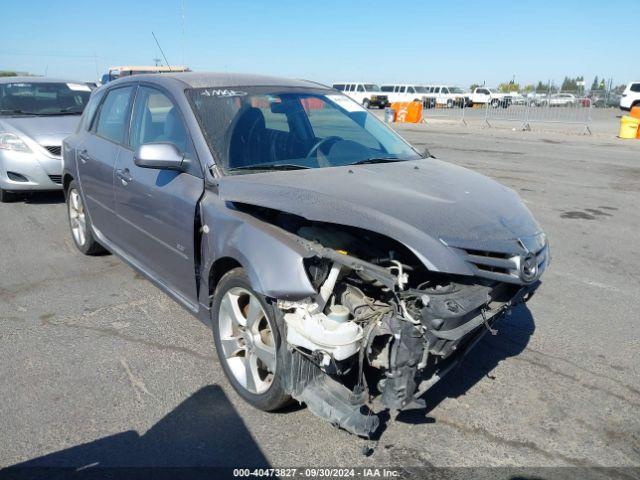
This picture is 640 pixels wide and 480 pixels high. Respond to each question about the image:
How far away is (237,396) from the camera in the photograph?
3281 mm

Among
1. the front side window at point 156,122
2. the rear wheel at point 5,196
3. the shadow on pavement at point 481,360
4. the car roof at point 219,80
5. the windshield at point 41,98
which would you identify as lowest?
the rear wheel at point 5,196

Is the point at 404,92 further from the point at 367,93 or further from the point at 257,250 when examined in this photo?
the point at 257,250

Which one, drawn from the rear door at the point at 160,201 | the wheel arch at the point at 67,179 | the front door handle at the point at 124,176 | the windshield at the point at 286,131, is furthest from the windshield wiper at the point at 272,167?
the wheel arch at the point at 67,179

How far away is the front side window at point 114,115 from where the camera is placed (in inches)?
181

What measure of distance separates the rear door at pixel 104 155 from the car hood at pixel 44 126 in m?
2.85

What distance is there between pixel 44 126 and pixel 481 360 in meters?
7.04

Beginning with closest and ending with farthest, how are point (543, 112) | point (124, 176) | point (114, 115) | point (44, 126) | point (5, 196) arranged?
point (124, 176)
point (114, 115)
point (44, 126)
point (5, 196)
point (543, 112)

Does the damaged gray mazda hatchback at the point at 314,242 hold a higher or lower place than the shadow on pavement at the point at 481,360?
higher

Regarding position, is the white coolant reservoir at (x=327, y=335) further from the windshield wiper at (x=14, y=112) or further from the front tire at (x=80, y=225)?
the windshield wiper at (x=14, y=112)

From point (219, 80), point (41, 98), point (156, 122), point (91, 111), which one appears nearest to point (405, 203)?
point (219, 80)

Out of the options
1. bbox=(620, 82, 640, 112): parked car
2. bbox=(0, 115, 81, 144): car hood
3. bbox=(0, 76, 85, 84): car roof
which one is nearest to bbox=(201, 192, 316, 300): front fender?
bbox=(0, 115, 81, 144): car hood

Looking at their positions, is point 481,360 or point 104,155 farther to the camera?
point 104,155

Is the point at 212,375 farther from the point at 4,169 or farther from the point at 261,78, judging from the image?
the point at 4,169

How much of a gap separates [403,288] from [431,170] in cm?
128
